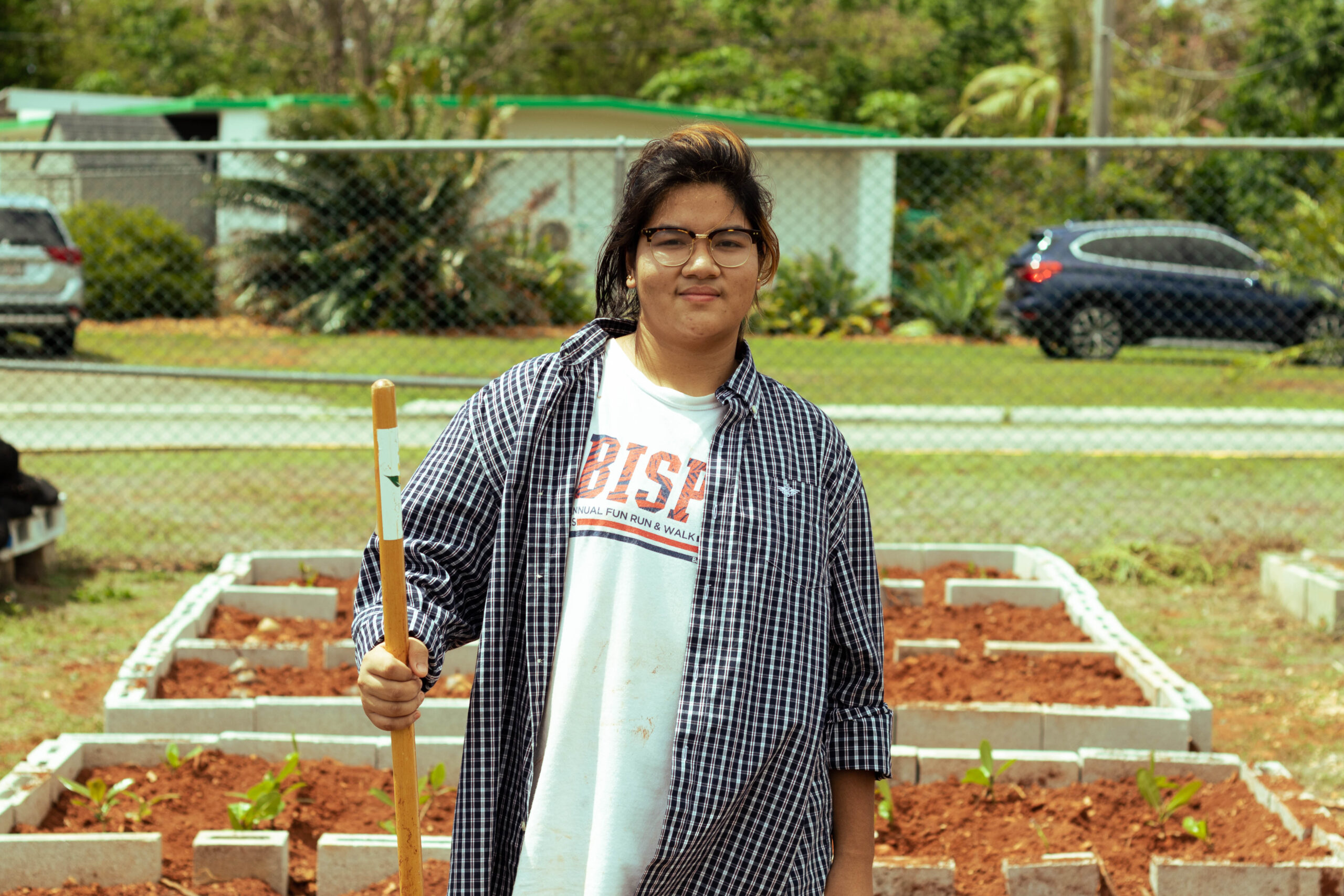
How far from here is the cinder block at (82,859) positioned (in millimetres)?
3303

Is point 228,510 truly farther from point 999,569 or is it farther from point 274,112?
point 274,112

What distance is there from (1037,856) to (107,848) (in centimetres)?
235

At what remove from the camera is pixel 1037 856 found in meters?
3.42

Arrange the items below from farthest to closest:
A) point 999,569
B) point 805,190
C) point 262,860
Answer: point 805,190
point 999,569
point 262,860

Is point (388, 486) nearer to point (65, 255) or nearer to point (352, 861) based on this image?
point (352, 861)

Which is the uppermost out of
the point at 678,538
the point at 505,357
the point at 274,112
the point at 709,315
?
the point at 274,112

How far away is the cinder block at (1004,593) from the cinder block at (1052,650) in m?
0.66

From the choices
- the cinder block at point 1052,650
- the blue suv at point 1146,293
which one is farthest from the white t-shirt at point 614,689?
the blue suv at point 1146,293

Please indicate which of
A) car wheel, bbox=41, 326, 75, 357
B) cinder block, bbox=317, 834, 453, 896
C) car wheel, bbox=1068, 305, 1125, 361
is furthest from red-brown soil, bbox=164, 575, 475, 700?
car wheel, bbox=1068, 305, 1125, 361

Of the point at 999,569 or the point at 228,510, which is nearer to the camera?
the point at 999,569

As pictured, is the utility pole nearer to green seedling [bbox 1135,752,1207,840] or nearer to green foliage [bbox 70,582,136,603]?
green foliage [bbox 70,582,136,603]

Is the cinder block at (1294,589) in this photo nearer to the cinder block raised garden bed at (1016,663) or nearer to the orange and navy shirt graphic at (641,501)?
the cinder block raised garden bed at (1016,663)

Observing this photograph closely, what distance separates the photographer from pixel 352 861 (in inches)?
130

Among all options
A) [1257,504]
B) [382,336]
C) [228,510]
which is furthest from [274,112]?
[1257,504]
